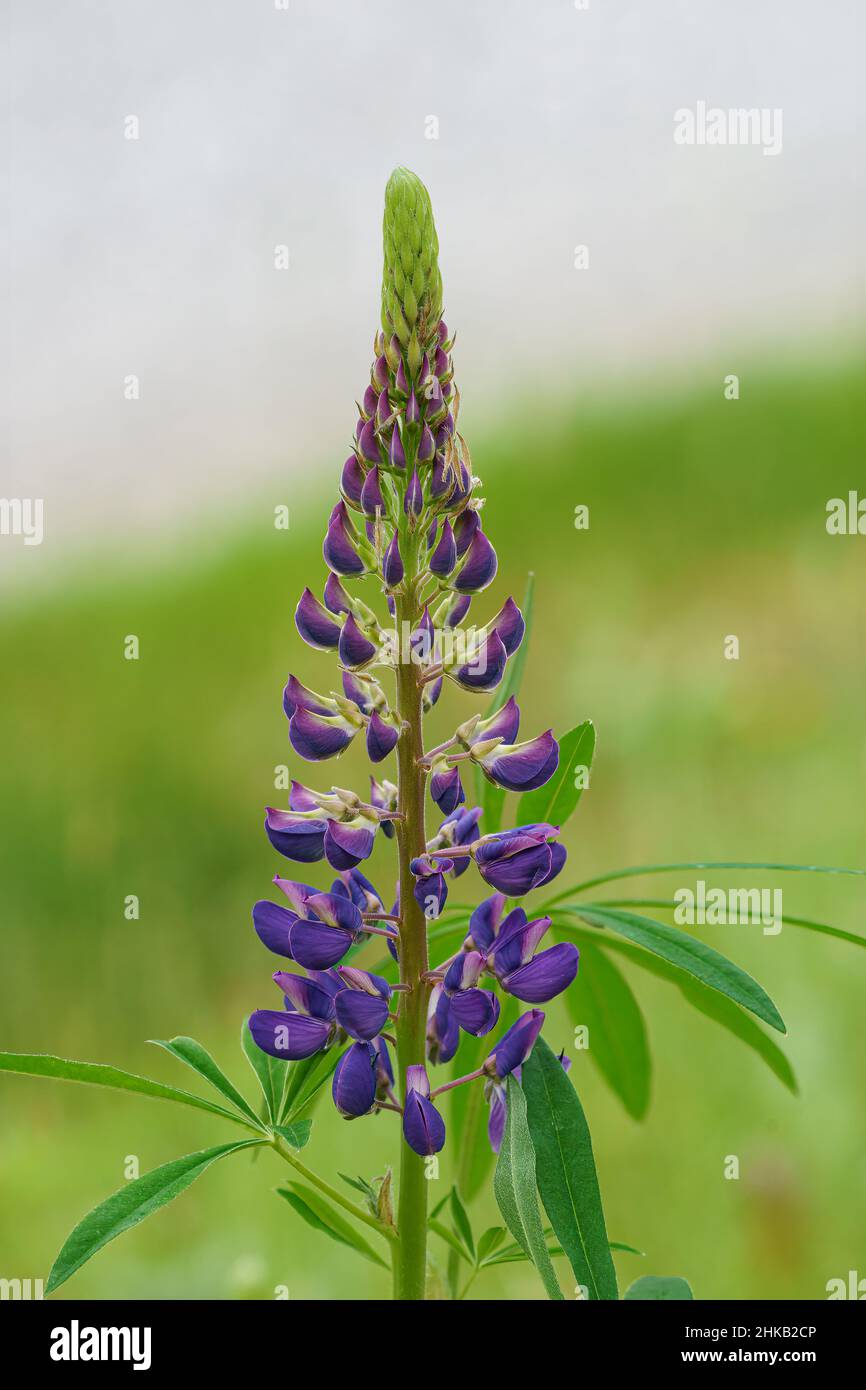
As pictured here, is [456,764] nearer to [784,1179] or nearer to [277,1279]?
[277,1279]

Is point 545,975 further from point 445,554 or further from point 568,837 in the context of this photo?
point 568,837

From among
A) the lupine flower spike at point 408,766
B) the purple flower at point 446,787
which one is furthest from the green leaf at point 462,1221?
the purple flower at point 446,787

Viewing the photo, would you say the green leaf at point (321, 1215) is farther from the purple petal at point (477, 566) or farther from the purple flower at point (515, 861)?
the purple petal at point (477, 566)

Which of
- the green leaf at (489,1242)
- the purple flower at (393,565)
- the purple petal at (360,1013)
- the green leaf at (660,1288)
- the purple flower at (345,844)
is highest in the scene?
the purple flower at (393,565)

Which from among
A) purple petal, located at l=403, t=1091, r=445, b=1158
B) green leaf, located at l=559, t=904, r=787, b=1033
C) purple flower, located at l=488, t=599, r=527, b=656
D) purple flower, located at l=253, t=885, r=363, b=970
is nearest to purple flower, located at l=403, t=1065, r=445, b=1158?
purple petal, located at l=403, t=1091, r=445, b=1158

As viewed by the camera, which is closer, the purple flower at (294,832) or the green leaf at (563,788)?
the purple flower at (294,832)

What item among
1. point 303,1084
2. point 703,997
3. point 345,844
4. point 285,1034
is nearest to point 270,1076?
point 303,1084

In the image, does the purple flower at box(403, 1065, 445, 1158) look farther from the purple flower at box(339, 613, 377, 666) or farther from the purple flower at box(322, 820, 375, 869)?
the purple flower at box(339, 613, 377, 666)

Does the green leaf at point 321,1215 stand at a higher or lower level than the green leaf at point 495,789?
lower
